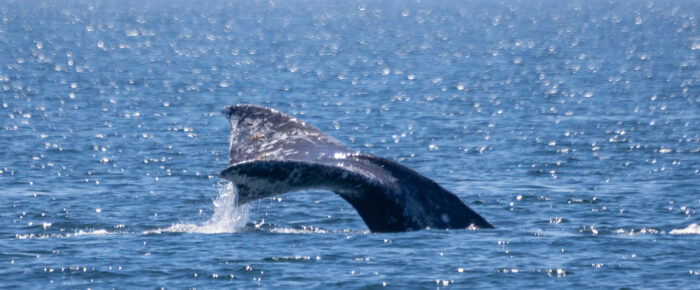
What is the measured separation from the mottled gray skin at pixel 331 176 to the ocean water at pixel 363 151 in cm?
60

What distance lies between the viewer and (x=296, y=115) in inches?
1774

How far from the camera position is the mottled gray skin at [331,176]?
1416 cm

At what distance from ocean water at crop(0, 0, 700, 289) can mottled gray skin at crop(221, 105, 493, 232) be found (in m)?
0.60

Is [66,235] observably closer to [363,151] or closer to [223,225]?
[223,225]

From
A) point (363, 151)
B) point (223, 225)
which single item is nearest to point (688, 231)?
point (223, 225)

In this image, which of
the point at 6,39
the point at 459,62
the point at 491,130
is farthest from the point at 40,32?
the point at 491,130

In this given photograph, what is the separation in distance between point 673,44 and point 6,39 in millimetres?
54962

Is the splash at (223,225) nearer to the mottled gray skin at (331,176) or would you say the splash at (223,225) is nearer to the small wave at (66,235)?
the small wave at (66,235)

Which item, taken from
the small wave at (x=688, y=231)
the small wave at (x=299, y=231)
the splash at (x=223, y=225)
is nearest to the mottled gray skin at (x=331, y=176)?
the splash at (x=223, y=225)

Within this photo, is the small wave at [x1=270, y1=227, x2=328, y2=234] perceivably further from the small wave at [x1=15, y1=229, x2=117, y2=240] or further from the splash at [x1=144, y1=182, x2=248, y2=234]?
the small wave at [x1=15, y1=229, x2=117, y2=240]

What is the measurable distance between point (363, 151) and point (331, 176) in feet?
65.7

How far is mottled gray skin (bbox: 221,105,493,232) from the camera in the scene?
14.2 m

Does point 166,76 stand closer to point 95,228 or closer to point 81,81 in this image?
point 81,81

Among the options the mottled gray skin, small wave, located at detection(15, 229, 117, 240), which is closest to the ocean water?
small wave, located at detection(15, 229, 117, 240)
